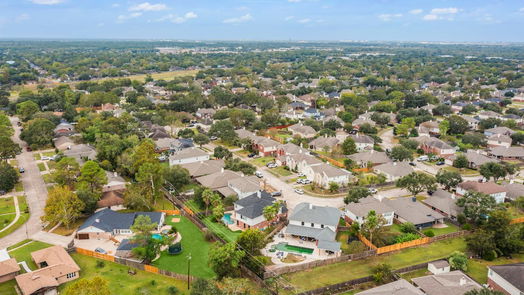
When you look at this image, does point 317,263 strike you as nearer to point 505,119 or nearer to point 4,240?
point 4,240

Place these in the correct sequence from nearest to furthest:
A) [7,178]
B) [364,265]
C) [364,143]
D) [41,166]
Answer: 1. [364,265]
2. [7,178]
3. [41,166]
4. [364,143]

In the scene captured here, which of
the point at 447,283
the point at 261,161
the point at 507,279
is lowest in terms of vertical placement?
the point at 261,161

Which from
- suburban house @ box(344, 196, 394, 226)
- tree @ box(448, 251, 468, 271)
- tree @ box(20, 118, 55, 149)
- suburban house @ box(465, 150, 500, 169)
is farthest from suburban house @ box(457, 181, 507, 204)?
tree @ box(20, 118, 55, 149)

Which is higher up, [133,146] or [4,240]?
[133,146]

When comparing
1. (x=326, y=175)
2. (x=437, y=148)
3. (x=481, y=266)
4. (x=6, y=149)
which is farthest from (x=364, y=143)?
(x=6, y=149)

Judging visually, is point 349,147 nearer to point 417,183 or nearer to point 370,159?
point 370,159

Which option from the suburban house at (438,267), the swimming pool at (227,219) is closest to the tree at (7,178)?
the swimming pool at (227,219)

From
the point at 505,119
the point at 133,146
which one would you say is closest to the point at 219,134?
the point at 133,146
